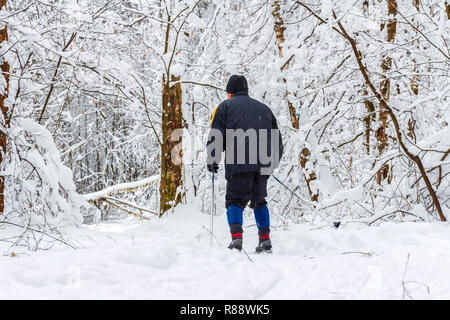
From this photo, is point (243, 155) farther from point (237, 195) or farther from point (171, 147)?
point (171, 147)

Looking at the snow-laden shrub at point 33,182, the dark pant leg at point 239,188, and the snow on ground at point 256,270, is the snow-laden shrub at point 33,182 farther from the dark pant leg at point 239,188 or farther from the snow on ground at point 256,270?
the dark pant leg at point 239,188

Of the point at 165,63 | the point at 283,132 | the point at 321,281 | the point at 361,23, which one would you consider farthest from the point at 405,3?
the point at 321,281

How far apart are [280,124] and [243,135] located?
2.47m

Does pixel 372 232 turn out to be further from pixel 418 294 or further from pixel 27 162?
pixel 27 162

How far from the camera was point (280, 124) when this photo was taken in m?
6.30

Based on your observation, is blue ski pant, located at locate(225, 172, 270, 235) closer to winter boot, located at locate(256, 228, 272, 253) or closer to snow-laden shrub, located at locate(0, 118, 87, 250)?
winter boot, located at locate(256, 228, 272, 253)

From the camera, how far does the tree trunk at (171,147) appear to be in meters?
5.98

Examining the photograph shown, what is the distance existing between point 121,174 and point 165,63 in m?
10.5

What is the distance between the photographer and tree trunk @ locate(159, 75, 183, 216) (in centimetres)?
598

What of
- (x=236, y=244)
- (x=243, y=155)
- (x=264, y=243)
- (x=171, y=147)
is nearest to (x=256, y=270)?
(x=236, y=244)

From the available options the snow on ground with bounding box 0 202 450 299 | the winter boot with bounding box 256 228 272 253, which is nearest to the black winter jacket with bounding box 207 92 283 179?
the winter boot with bounding box 256 228 272 253

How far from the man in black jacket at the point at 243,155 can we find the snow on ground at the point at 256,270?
15.0 inches

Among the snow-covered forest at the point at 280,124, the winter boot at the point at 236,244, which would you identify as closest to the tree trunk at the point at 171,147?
the snow-covered forest at the point at 280,124

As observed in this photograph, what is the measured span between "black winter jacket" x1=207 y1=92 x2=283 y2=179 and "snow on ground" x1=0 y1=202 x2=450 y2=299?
2.92 ft
